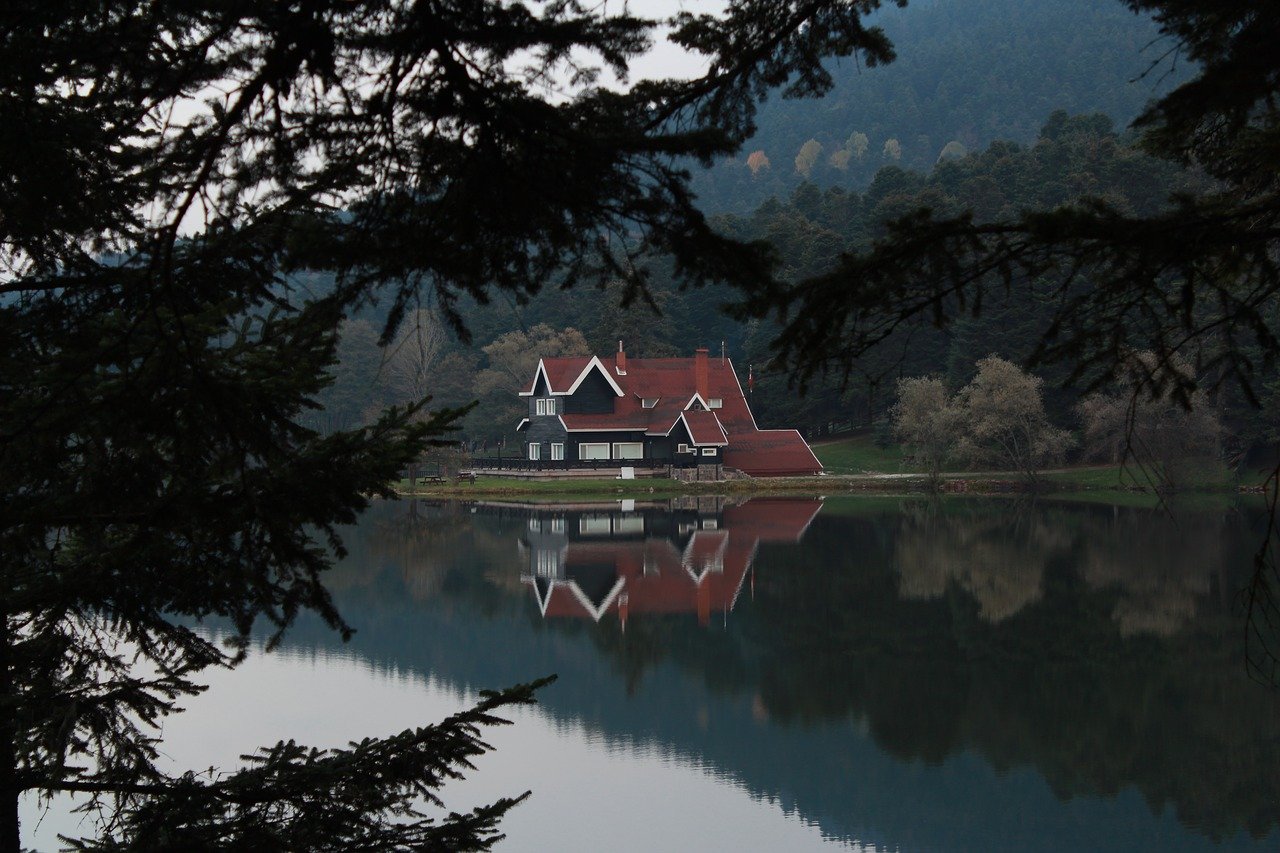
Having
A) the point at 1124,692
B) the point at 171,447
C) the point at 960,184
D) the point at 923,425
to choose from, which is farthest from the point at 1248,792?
the point at 960,184

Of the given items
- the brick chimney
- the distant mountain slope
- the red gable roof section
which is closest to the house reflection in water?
the red gable roof section

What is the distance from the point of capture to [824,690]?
1719 cm

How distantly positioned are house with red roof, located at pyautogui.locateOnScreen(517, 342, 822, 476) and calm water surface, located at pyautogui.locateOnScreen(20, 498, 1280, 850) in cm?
1754

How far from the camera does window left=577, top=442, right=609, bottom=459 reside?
1921 inches

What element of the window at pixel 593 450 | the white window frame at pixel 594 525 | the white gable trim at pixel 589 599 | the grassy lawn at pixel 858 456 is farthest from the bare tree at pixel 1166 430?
the window at pixel 593 450

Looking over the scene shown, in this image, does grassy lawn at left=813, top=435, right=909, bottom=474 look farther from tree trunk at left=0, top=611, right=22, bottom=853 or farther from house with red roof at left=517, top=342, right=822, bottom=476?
tree trunk at left=0, top=611, right=22, bottom=853

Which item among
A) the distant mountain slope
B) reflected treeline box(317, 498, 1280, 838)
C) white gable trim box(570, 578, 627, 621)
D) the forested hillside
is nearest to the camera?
reflected treeline box(317, 498, 1280, 838)

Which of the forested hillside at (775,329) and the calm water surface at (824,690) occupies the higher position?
the forested hillside at (775,329)

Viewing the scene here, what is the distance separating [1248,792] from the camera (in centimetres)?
1280

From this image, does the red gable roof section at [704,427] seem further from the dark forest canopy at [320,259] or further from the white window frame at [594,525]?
the dark forest canopy at [320,259]

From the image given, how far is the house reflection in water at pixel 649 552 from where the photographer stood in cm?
2388

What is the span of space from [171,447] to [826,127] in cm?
13160

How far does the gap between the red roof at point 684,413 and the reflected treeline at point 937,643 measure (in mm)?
14333

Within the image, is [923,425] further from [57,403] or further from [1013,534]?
[57,403]
